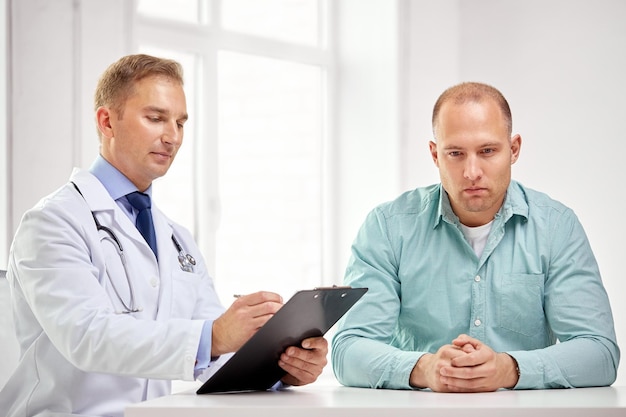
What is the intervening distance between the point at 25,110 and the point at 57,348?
1268mm

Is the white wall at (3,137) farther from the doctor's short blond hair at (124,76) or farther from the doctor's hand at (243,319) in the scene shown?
the doctor's hand at (243,319)

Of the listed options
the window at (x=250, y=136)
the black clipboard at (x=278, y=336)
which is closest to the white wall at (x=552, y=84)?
the window at (x=250, y=136)

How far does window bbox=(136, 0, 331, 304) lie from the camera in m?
3.88

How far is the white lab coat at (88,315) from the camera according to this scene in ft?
5.82

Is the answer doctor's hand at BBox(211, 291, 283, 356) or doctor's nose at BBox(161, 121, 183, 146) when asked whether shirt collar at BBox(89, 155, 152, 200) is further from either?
doctor's hand at BBox(211, 291, 283, 356)

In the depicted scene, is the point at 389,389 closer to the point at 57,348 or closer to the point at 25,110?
the point at 57,348

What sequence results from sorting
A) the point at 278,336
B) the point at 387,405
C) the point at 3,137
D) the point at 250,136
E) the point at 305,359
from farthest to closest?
1. the point at 250,136
2. the point at 3,137
3. the point at 305,359
4. the point at 278,336
5. the point at 387,405

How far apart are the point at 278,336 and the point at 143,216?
0.61 meters

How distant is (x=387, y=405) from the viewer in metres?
1.53

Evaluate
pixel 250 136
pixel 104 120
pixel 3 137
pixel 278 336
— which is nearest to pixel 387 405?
pixel 278 336

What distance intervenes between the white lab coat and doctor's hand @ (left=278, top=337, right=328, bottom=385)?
0.64 feet

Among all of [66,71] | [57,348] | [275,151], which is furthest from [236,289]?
[57,348]

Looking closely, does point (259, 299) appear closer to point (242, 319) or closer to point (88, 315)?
point (242, 319)

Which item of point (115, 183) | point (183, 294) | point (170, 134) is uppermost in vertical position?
point (170, 134)
